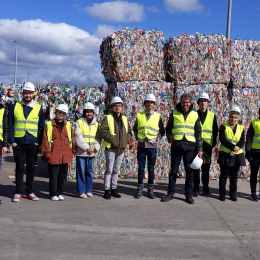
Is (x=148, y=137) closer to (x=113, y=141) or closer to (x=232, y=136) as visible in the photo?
(x=113, y=141)

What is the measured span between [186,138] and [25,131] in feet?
9.81

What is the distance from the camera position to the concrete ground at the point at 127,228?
4008 millimetres

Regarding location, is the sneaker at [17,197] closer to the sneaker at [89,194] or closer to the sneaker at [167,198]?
the sneaker at [89,194]

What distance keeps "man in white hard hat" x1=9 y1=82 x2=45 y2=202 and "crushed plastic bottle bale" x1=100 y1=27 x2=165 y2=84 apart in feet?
7.90

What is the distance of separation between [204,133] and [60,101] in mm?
3990

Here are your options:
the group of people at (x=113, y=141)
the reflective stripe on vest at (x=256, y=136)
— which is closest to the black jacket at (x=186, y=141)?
the group of people at (x=113, y=141)

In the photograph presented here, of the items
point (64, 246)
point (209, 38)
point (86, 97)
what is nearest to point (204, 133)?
point (209, 38)

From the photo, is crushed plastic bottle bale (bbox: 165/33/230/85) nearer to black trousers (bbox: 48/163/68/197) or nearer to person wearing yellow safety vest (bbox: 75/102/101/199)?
person wearing yellow safety vest (bbox: 75/102/101/199)

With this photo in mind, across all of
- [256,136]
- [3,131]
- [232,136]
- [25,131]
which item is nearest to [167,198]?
[232,136]

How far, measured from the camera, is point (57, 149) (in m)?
6.19

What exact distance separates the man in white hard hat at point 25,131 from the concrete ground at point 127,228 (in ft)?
2.03

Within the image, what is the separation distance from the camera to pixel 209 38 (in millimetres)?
8016

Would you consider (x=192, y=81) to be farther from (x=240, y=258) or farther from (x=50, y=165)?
(x=240, y=258)

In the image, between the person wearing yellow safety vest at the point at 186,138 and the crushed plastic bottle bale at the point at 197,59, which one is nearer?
the person wearing yellow safety vest at the point at 186,138
